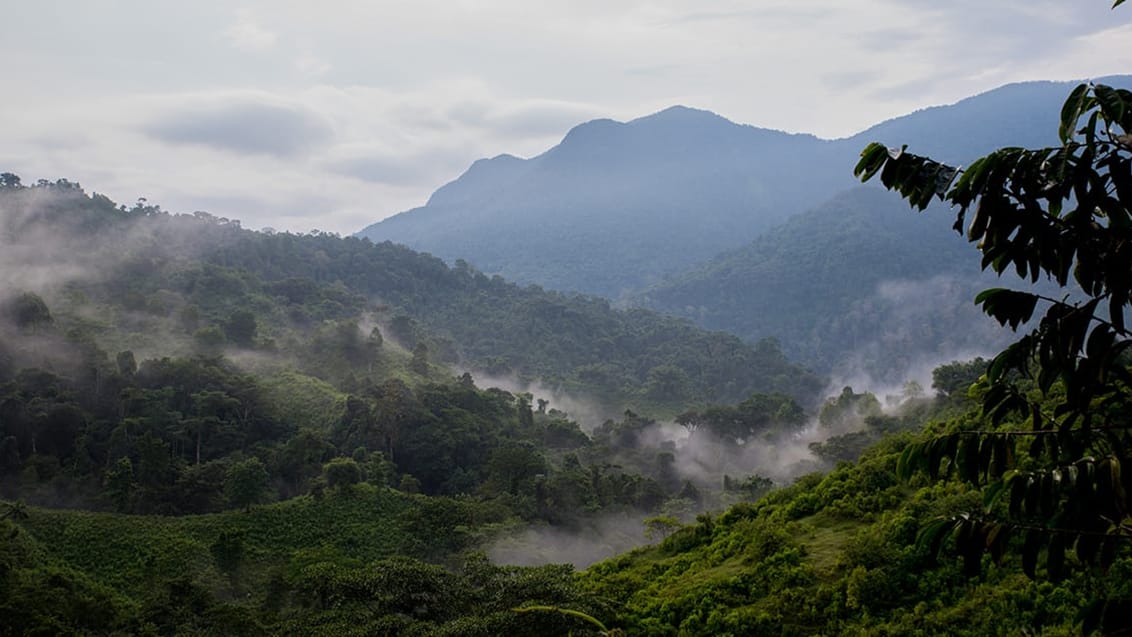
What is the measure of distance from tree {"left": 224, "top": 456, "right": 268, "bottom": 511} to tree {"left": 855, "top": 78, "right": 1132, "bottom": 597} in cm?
3219

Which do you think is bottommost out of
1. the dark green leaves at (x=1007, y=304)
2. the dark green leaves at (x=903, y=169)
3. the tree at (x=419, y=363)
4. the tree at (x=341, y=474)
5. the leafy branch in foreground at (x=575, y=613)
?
the tree at (x=341, y=474)

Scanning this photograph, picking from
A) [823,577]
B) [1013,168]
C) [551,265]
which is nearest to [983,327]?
[551,265]

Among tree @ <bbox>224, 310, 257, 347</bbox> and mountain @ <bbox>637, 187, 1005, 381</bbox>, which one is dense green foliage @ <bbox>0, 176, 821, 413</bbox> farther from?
mountain @ <bbox>637, 187, 1005, 381</bbox>

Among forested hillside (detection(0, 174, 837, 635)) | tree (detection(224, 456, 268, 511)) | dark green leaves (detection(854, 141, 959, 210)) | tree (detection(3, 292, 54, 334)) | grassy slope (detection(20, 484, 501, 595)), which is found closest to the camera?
dark green leaves (detection(854, 141, 959, 210))

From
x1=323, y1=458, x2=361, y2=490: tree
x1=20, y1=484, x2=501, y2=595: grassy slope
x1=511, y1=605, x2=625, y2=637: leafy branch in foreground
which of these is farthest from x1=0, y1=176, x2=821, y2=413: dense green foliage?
x1=511, y1=605, x2=625, y2=637: leafy branch in foreground

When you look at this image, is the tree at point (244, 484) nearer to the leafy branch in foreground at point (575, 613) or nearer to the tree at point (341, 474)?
the tree at point (341, 474)

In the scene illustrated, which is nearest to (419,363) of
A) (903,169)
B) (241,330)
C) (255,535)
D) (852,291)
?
(241,330)

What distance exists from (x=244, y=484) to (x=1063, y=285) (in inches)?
1303

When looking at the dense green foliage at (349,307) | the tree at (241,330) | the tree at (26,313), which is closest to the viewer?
the tree at (26,313)

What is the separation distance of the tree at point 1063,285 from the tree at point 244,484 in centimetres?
3219

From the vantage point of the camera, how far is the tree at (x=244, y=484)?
3178cm

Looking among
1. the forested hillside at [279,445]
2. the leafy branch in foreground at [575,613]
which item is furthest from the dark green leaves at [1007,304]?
the forested hillside at [279,445]

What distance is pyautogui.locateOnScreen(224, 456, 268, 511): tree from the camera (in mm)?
31781

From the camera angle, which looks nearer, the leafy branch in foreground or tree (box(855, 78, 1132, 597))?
tree (box(855, 78, 1132, 597))
